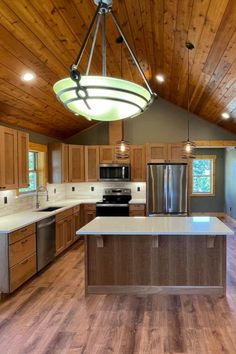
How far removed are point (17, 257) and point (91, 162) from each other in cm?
354

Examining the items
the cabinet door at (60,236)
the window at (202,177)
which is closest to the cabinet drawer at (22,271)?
the cabinet door at (60,236)

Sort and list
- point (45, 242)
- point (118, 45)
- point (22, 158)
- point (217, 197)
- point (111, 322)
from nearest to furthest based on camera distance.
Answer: point (111, 322)
point (118, 45)
point (22, 158)
point (45, 242)
point (217, 197)

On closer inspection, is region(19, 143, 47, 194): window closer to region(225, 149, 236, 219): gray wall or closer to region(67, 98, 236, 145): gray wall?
region(67, 98, 236, 145): gray wall

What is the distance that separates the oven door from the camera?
620 centimetres

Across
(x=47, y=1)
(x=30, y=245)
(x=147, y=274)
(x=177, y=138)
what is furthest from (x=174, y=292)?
(x=177, y=138)

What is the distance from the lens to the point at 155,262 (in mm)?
3605

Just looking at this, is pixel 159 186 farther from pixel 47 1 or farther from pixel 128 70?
pixel 47 1

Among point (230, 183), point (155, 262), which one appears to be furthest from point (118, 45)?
point (230, 183)

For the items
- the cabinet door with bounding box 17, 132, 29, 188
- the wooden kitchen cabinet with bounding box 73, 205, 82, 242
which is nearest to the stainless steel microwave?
the wooden kitchen cabinet with bounding box 73, 205, 82, 242

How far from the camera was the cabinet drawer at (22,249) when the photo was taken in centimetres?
343

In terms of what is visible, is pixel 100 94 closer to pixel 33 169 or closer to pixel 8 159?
pixel 8 159

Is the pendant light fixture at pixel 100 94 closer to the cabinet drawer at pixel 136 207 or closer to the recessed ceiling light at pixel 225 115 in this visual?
the recessed ceiling light at pixel 225 115

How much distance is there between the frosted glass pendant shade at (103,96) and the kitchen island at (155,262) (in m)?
2.13

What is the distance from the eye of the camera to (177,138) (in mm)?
6945
